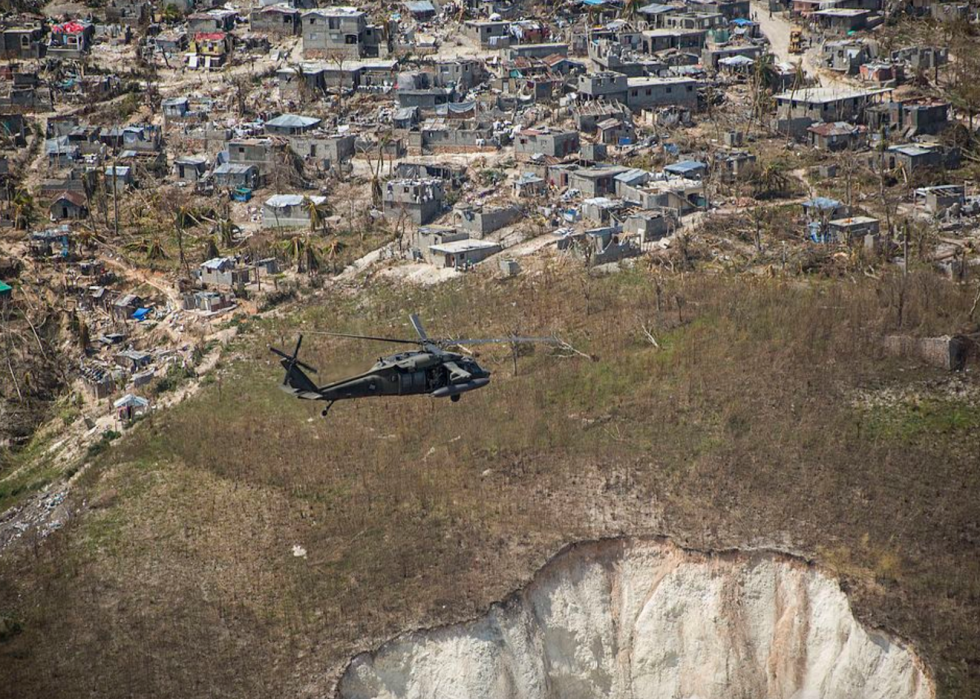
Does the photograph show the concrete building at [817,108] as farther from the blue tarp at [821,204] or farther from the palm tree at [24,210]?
the palm tree at [24,210]

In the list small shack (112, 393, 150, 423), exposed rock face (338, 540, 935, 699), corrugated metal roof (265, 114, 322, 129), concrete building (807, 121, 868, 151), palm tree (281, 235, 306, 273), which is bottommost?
exposed rock face (338, 540, 935, 699)

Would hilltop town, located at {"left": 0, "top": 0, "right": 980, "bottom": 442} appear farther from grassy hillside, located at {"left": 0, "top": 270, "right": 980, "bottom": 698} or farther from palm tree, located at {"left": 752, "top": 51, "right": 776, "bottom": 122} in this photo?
grassy hillside, located at {"left": 0, "top": 270, "right": 980, "bottom": 698}

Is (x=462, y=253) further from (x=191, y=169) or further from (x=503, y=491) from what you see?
(x=191, y=169)

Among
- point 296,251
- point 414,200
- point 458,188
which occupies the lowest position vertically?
point 296,251

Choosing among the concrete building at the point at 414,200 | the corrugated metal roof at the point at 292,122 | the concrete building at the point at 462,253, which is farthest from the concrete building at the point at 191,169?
the concrete building at the point at 462,253

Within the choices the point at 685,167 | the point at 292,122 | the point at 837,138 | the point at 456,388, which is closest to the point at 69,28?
the point at 292,122

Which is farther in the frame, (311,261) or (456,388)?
(311,261)

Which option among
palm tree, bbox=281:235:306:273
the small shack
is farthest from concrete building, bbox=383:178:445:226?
the small shack

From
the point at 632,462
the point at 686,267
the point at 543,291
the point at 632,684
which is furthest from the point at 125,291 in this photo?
the point at 632,684
